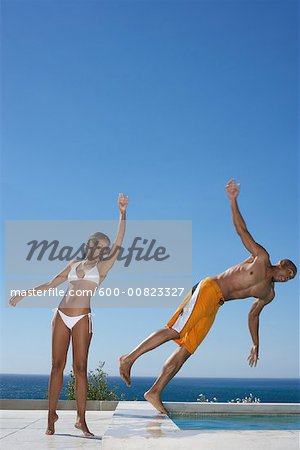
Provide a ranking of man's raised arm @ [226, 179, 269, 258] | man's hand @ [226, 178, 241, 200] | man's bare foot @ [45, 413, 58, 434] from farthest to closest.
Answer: man's hand @ [226, 178, 241, 200] < man's raised arm @ [226, 179, 269, 258] < man's bare foot @ [45, 413, 58, 434]

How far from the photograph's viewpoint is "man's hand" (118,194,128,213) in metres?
5.26

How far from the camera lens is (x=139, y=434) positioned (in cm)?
377

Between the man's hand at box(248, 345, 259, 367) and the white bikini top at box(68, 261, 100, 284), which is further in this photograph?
the man's hand at box(248, 345, 259, 367)

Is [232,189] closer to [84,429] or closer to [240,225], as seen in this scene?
[240,225]

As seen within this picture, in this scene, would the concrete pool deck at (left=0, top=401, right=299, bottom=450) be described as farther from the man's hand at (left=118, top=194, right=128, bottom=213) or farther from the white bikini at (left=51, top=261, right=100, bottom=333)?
the man's hand at (left=118, top=194, right=128, bottom=213)

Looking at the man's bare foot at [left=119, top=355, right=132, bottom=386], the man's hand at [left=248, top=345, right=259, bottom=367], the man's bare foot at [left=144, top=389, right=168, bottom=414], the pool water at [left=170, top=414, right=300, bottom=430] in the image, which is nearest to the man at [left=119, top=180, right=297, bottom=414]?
the man's bare foot at [left=144, top=389, right=168, bottom=414]

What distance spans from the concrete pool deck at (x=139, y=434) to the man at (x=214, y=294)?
52 cm

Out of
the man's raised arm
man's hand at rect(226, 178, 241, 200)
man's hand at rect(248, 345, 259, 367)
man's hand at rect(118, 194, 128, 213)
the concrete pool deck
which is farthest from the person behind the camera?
man's hand at rect(248, 345, 259, 367)

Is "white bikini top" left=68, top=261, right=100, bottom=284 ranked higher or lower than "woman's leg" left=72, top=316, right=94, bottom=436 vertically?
A: higher

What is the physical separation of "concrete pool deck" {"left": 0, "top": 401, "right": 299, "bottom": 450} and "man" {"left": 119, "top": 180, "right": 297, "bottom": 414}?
520 mm

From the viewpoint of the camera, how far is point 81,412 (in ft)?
16.3

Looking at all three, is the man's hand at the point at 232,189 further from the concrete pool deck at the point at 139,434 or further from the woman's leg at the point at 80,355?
the concrete pool deck at the point at 139,434

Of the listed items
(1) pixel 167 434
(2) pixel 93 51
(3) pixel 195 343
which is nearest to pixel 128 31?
(2) pixel 93 51

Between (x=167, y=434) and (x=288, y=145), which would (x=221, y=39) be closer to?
(x=288, y=145)
